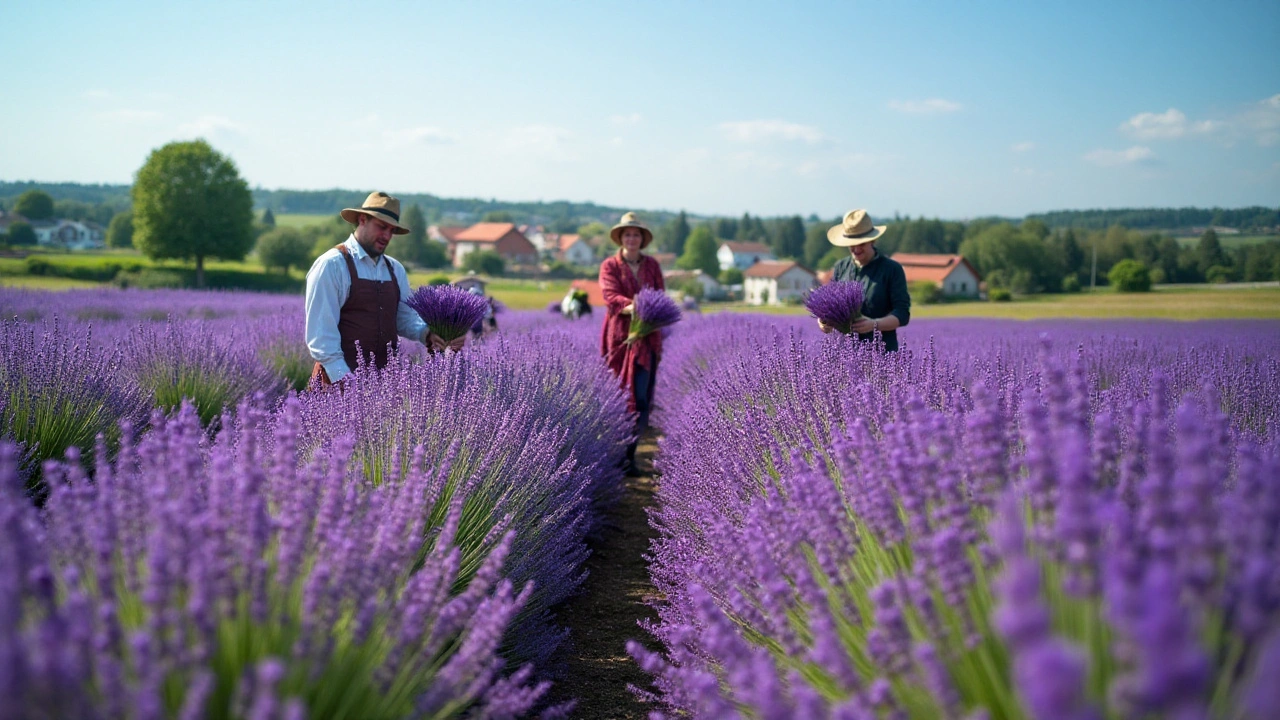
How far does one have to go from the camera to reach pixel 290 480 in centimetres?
159

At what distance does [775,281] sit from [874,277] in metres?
74.0

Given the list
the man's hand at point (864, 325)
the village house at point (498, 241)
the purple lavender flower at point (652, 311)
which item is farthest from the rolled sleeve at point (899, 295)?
the village house at point (498, 241)

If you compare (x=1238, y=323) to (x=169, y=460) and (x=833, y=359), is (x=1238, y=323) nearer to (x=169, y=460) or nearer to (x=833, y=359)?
(x=833, y=359)

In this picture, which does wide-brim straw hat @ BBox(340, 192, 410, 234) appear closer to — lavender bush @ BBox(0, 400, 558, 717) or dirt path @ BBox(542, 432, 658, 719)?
dirt path @ BBox(542, 432, 658, 719)

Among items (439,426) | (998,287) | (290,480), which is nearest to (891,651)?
(290,480)

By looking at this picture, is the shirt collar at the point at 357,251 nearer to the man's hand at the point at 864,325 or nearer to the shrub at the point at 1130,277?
the man's hand at the point at 864,325

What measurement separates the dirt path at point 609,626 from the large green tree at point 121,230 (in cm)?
7337

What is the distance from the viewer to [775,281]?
7750 cm

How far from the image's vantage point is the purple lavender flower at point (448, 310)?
13.7 feet

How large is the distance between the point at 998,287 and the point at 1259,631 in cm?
4831

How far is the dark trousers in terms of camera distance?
242 inches

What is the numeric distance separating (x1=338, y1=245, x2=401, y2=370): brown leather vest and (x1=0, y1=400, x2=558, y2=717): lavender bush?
2.28 m

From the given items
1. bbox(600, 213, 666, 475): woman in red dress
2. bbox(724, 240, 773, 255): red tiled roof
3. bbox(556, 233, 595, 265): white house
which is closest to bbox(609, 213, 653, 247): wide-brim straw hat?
bbox(600, 213, 666, 475): woman in red dress

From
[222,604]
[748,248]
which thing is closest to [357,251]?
[222,604]
